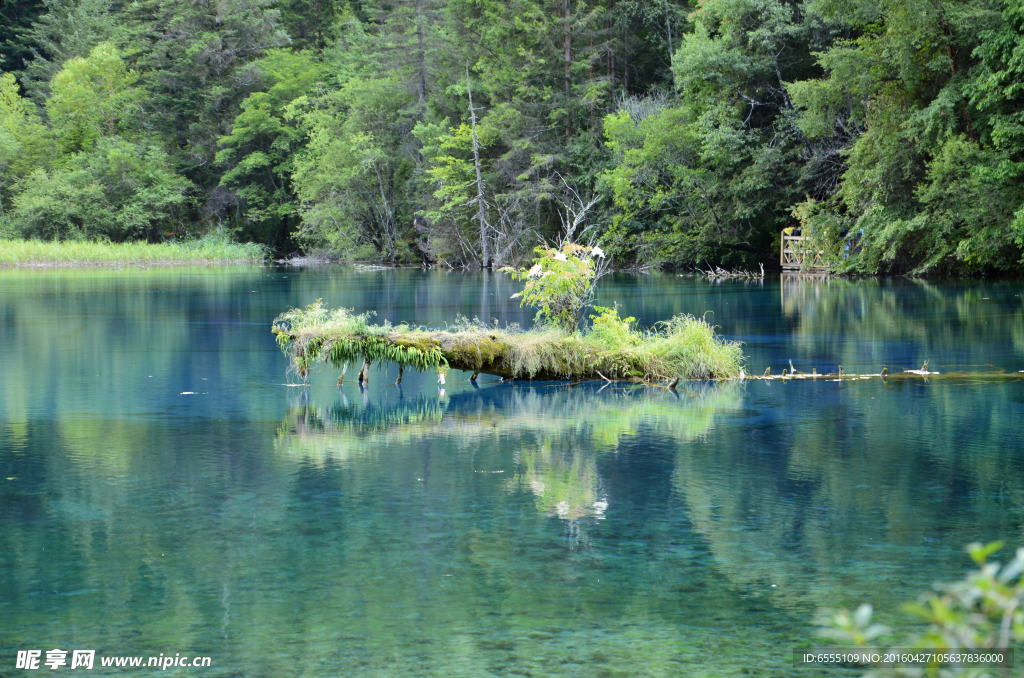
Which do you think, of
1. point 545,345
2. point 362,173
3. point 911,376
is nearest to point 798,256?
point 362,173

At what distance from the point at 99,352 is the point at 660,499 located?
1346cm

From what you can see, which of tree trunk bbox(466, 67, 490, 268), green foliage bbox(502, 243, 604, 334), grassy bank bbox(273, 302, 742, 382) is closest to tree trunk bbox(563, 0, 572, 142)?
tree trunk bbox(466, 67, 490, 268)

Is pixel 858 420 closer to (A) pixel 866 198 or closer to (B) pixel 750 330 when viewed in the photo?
(B) pixel 750 330

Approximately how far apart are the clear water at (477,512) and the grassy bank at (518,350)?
472 mm

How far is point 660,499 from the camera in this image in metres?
9.00

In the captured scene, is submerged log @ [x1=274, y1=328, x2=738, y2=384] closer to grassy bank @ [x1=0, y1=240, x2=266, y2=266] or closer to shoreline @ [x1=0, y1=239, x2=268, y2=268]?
shoreline @ [x1=0, y1=239, x2=268, y2=268]

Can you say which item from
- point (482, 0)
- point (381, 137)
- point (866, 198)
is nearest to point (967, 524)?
point (866, 198)

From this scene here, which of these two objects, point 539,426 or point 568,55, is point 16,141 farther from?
point 539,426

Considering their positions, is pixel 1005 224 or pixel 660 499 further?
pixel 1005 224

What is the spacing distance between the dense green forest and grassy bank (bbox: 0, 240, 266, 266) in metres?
3.93

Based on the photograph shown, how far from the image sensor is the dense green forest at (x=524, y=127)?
1355 inches

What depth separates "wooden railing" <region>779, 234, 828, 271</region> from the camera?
143 ft

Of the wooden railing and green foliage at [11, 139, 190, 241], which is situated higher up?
green foliage at [11, 139, 190, 241]

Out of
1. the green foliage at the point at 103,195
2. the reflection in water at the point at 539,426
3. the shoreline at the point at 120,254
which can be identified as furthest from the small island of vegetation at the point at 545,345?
the green foliage at the point at 103,195
